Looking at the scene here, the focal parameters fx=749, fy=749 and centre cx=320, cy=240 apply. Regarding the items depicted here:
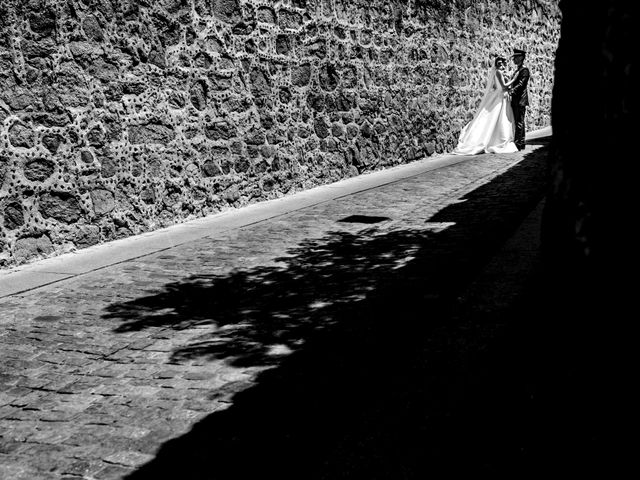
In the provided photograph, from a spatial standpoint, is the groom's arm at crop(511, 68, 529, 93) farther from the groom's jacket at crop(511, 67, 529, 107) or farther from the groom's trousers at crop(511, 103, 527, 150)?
the groom's trousers at crop(511, 103, 527, 150)

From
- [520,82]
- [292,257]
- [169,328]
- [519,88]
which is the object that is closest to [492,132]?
[519,88]

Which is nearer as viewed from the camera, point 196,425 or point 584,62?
point 584,62

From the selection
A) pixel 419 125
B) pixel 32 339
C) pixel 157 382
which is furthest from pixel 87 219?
pixel 419 125

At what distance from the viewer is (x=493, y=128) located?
16188mm

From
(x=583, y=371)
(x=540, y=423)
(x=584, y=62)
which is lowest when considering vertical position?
(x=540, y=423)

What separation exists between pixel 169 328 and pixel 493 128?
12.6 m

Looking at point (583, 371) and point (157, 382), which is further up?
point (583, 371)

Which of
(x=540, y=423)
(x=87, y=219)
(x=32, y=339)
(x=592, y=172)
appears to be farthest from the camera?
(x=87, y=219)

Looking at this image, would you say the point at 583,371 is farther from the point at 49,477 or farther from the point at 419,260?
the point at 419,260

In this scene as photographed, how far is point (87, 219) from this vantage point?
7.65 meters

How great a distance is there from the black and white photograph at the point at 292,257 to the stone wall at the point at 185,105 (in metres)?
0.03

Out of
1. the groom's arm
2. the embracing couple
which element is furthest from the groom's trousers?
the groom's arm

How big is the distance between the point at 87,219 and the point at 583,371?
6.48 meters

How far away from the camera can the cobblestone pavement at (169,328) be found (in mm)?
3409
